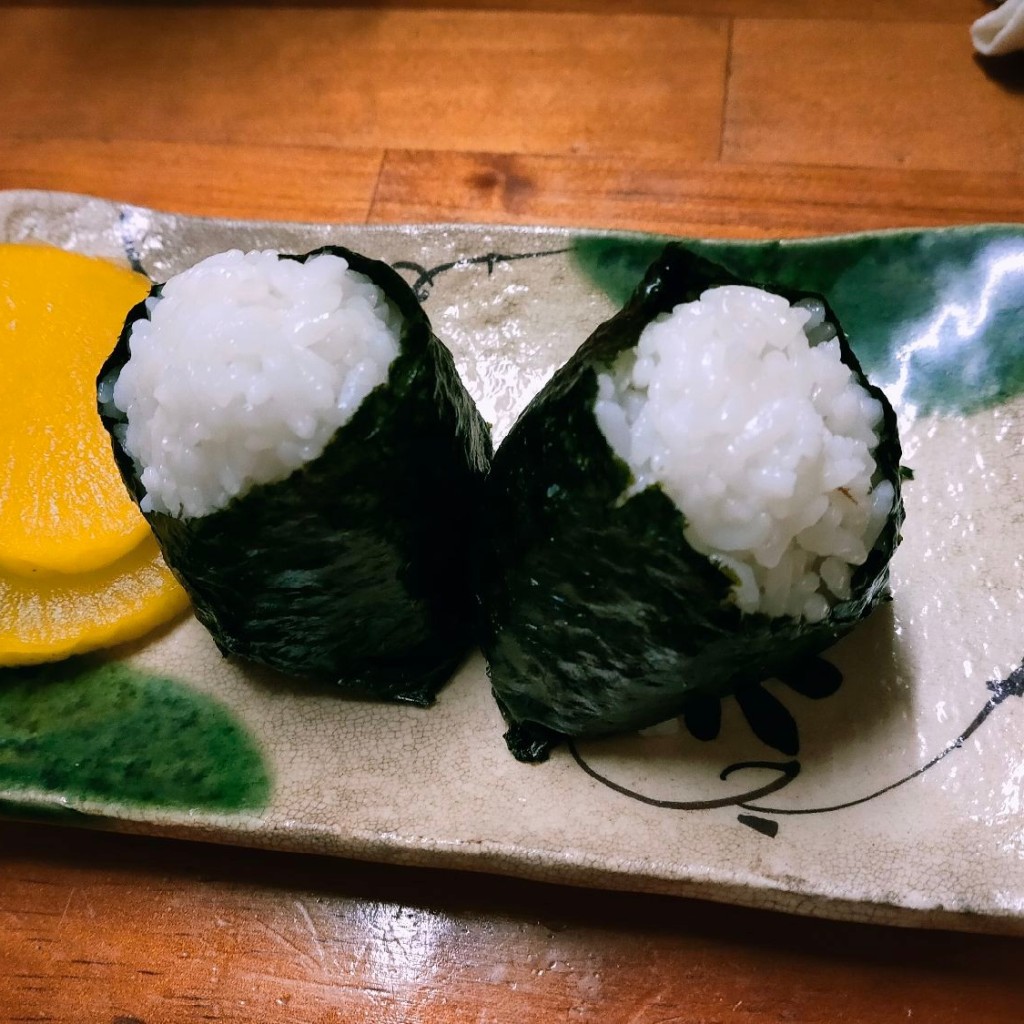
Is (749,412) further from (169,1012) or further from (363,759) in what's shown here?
(169,1012)

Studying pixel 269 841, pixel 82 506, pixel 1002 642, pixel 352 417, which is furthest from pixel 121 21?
pixel 1002 642

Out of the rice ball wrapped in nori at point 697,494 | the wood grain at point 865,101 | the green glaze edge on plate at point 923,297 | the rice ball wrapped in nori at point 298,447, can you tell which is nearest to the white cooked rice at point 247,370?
the rice ball wrapped in nori at point 298,447

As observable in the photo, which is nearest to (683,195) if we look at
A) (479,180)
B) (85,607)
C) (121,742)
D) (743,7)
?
(479,180)

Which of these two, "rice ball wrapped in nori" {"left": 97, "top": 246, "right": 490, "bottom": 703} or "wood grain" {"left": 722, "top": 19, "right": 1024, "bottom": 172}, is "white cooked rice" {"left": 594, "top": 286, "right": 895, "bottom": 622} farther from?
"wood grain" {"left": 722, "top": 19, "right": 1024, "bottom": 172}

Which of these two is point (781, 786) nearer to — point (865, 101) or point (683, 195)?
point (683, 195)

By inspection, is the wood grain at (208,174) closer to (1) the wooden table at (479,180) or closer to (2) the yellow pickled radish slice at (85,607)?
(1) the wooden table at (479,180)

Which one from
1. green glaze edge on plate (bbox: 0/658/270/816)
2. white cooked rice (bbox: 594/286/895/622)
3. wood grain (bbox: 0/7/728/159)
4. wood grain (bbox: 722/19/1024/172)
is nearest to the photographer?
white cooked rice (bbox: 594/286/895/622)

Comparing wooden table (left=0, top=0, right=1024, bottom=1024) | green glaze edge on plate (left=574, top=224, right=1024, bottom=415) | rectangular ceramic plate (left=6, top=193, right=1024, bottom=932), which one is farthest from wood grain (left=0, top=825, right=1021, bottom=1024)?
green glaze edge on plate (left=574, top=224, right=1024, bottom=415)
